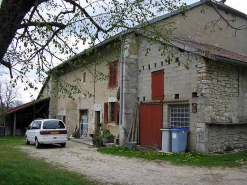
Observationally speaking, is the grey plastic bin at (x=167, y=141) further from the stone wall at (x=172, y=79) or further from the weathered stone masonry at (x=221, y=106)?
the weathered stone masonry at (x=221, y=106)

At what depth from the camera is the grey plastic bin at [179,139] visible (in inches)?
435

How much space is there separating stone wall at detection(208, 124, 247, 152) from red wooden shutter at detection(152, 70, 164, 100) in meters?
2.94

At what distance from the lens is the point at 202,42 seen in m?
15.0

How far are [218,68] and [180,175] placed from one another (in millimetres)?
5393

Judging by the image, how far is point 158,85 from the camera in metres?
13.3

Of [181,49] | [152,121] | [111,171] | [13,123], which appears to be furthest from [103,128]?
[13,123]

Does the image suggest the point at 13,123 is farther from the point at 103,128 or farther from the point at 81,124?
the point at 103,128

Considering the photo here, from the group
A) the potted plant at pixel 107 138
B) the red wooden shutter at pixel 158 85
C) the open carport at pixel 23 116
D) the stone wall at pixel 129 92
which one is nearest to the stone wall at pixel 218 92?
the red wooden shutter at pixel 158 85

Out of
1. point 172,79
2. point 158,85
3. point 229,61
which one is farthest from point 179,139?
point 229,61

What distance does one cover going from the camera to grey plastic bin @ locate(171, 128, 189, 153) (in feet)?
36.3

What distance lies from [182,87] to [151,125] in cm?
261

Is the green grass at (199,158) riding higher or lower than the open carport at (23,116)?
lower

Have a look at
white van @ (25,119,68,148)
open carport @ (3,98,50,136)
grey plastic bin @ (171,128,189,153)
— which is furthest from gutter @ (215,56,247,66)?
open carport @ (3,98,50,136)

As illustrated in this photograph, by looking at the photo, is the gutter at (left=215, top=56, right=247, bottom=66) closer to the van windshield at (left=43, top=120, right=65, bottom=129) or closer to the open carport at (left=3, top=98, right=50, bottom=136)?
the van windshield at (left=43, top=120, right=65, bottom=129)
